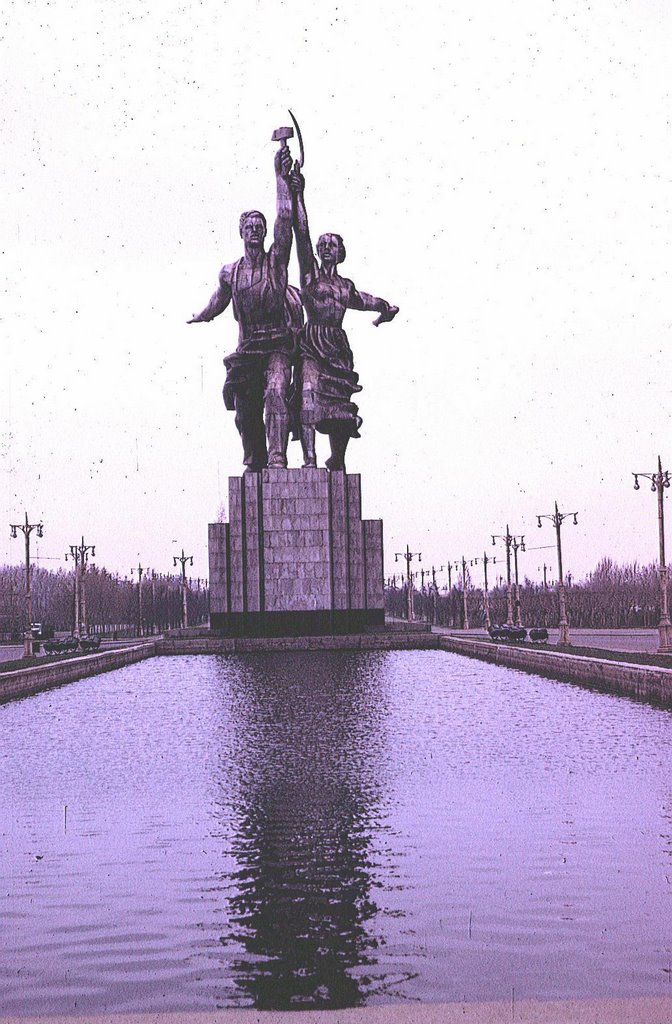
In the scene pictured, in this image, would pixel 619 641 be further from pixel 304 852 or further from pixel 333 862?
pixel 333 862

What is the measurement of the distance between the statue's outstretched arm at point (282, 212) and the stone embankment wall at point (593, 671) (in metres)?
25.6

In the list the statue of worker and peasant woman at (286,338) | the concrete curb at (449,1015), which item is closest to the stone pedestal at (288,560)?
the statue of worker and peasant woman at (286,338)

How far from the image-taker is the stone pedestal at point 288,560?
184ft

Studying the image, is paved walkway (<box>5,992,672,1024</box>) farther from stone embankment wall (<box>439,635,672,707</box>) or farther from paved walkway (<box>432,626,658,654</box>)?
paved walkway (<box>432,626,658,654</box>)

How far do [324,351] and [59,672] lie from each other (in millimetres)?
31747

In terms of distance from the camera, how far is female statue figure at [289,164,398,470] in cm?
6062

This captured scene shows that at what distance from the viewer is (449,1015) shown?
5227 mm

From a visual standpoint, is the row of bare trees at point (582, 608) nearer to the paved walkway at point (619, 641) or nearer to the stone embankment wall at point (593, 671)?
the paved walkway at point (619, 641)

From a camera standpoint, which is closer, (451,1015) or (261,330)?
(451,1015)

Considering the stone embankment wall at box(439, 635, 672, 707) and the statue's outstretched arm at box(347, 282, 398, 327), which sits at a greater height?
the statue's outstretched arm at box(347, 282, 398, 327)

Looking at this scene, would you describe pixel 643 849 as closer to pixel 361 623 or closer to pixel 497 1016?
pixel 497 1016

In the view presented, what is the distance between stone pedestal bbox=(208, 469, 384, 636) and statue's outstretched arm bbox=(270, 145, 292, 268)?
10996 mm

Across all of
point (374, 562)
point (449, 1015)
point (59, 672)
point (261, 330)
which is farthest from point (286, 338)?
point (449, 1015)

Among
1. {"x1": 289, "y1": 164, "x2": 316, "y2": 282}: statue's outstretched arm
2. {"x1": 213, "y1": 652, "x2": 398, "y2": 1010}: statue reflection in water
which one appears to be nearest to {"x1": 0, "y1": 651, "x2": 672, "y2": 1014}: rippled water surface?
{"x1": 213, "y1": 652, "x2": 398, "y2": 1010}: statue reflection in water
